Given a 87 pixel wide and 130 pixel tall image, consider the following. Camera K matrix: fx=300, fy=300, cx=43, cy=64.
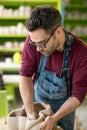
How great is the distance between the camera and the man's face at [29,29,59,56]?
1.48 meters

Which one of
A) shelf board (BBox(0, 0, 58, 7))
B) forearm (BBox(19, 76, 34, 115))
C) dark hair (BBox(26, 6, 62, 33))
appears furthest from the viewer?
shelf board (BBox(0, 0, 58, 7))

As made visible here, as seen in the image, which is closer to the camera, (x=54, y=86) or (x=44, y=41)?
(x=44, y=41)

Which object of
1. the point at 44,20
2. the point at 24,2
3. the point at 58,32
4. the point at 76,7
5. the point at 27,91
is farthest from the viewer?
the point at 76,7

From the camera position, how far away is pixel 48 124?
146cm

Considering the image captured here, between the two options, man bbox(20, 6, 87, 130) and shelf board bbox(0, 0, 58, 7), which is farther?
shelf board bbox(0, 0, 58, 7)

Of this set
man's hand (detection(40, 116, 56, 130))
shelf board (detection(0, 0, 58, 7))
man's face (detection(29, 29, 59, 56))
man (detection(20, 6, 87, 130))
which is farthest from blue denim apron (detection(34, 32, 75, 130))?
shelf board (detection(0, 0, 58, 7))

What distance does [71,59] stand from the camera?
1645 millimetres

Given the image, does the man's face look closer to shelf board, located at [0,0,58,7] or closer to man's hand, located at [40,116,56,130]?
man's hand, located at [40,116,56,130]

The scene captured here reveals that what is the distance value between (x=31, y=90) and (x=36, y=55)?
207mm

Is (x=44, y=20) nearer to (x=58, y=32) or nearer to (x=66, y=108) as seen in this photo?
(x=58, y=32)

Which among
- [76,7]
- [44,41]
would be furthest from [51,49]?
[76,7]

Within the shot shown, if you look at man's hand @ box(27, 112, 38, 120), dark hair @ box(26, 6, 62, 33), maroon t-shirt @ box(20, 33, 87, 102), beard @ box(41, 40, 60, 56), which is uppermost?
dark hair @ box(26, 6, 62, 33)

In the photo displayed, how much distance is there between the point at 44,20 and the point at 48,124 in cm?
50

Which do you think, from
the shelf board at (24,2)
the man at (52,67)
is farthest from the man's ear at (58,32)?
the shelf board at (24,2)
